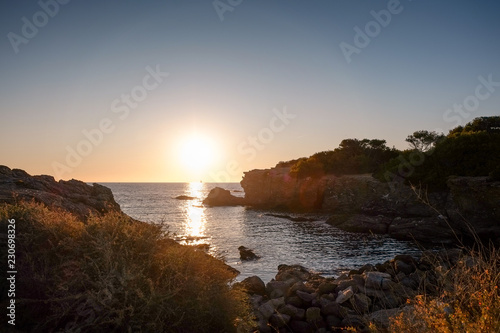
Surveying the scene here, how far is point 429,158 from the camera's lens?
4288 cm

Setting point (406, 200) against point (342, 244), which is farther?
point (406, 200)

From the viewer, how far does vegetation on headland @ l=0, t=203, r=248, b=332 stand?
206 inches

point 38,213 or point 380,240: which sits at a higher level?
point 38,213

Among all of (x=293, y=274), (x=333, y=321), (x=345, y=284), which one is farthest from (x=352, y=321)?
(x=293, y=274)

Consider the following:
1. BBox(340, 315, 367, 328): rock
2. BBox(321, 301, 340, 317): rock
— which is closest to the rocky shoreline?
BBox(340, 315, 367, 328): rock

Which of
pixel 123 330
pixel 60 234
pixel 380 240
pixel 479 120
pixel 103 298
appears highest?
pixel 479 120

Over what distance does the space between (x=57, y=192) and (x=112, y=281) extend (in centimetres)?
1088

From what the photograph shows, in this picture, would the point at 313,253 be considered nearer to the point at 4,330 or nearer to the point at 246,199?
the point at 4,330

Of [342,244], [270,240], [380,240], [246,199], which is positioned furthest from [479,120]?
[246,199]

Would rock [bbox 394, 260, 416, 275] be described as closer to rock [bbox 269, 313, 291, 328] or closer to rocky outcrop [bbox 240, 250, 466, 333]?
rocky outcrop [bbox 240, 250, 466, 333]

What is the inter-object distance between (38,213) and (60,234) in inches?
50.8

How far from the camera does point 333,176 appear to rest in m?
62.3

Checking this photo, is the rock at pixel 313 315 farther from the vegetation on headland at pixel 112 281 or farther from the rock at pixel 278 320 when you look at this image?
the vegetation on headland at pixel 112 281

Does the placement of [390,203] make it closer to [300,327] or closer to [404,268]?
[404,268]
